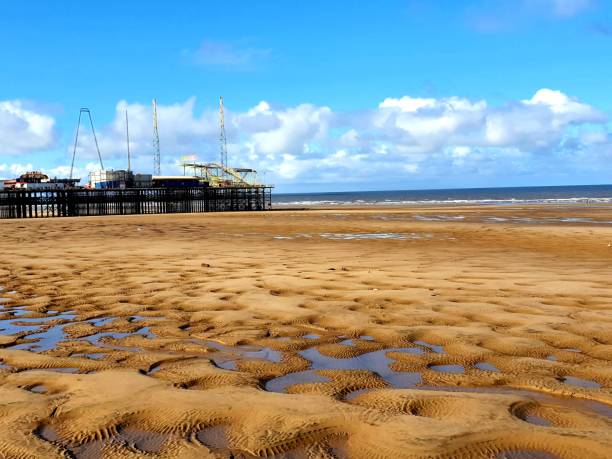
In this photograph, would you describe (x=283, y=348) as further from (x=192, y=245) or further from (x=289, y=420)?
(x=192, y=245)

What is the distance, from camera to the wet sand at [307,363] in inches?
114

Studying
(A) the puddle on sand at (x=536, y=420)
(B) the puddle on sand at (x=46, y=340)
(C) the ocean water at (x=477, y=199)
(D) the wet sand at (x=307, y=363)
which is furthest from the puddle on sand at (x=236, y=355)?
(C) the ocean water at (x=477, y=199)

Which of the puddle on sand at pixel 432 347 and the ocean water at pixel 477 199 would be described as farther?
the ocean water at pixel 477 199

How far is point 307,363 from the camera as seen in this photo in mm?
4418

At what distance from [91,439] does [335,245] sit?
42.0 ft

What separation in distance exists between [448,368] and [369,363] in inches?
23.5

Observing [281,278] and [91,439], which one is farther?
[281,278]

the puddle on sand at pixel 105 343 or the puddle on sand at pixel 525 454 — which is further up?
the puddle on sand at pixel 525 454

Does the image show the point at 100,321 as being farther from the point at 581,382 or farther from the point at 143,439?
the point at 581,382

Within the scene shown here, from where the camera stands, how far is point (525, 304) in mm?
6496

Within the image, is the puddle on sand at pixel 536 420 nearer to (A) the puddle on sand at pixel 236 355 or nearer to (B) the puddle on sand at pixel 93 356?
(A) the puddle on sand at pixel 236 355

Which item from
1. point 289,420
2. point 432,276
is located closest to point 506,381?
point 289,420

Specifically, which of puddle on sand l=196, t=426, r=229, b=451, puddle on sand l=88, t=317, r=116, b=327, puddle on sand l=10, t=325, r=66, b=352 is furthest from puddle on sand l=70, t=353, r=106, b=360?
puddle on sand l=196, t=426, r=229, b=451

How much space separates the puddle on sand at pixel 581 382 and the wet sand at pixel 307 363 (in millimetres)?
20
